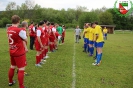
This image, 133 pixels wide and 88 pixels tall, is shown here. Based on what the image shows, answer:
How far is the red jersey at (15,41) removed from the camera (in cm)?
552

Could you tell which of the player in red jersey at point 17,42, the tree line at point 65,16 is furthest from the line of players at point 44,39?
the tree line at point 65,16

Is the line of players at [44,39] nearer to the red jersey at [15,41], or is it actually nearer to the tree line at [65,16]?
the red jersey at [15,41]

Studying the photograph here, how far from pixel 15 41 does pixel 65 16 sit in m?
90.7

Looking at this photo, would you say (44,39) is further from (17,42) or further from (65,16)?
(65,16)

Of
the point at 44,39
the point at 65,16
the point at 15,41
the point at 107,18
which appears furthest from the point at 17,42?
the point at 65,16

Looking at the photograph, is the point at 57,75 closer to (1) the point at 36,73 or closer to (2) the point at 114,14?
(1) the point at 36,73

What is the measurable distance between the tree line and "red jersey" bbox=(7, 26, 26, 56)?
230 feet

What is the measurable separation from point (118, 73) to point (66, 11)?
91.5 metres

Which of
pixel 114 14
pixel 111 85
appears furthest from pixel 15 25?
pixel 114 14

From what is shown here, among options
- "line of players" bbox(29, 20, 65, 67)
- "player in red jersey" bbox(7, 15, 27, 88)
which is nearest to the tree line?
"line of players" bbox(29, 20, 65, 67)

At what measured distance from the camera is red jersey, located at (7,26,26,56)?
18.1ft

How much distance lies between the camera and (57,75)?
7.88 metres

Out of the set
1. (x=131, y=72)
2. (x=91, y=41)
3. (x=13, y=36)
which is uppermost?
(x=13, y=36)

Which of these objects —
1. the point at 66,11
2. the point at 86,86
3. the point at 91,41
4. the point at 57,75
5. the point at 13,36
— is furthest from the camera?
the point at 66,11
